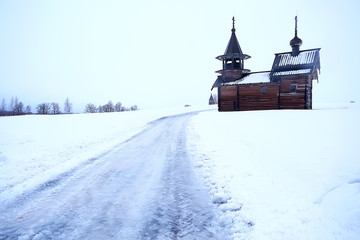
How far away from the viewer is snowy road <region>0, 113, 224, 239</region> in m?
3.03

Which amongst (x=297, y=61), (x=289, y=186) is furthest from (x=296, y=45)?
(x=289, y=186)

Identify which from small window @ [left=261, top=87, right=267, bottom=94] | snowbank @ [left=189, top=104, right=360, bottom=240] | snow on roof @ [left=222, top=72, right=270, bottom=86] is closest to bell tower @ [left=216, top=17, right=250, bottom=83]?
snow on roof @ [left=222, top=72, right=270, bottom=86]

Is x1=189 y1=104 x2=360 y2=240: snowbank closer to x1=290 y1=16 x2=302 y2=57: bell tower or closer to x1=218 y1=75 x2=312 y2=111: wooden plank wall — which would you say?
x1=218 y1=75 x2=312 y2=111: wooden plank wall

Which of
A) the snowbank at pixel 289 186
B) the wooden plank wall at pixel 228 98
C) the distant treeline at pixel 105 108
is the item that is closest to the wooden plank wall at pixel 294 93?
the wooden plank wall at pixel 228 98

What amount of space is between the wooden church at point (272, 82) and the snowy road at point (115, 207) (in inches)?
852

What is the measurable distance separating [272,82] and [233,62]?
238 inches

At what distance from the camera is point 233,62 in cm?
2738

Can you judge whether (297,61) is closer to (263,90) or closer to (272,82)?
(272,82)

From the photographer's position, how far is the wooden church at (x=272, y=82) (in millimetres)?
23047

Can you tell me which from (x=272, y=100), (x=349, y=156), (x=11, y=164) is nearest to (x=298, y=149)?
(x=349, y=156)

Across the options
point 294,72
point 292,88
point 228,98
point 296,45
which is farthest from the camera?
point 228,98

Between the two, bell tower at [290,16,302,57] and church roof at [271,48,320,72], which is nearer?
church roof at [271,48,320,72]

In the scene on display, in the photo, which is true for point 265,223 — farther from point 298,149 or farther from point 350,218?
point 298,149

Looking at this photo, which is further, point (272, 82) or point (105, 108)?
point (105, 108)
